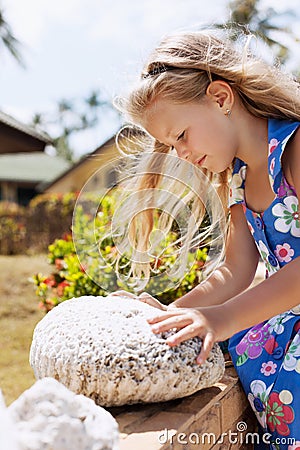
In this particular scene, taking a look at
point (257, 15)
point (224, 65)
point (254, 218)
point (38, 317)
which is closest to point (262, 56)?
point (224, 65)

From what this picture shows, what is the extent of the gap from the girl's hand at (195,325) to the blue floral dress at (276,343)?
0.30 metres

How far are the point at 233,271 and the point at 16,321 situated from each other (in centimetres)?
583

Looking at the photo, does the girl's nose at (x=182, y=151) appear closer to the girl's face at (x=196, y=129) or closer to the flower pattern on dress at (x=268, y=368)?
the girl's face at (x=196, y=129)

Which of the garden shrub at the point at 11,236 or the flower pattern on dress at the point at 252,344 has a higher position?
the flower pattern on dress at the point at 252,344

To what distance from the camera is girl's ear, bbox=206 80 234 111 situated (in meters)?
2.01

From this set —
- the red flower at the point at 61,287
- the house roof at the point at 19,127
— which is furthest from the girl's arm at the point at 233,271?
the house roof at the point at 19,127

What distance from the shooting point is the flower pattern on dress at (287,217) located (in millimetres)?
1968

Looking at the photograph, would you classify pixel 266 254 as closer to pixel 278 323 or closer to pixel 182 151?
pixel 278 323

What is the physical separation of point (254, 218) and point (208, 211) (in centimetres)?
23

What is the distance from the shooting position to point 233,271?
2.21 metres

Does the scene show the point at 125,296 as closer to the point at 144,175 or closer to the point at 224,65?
the point at 144,175

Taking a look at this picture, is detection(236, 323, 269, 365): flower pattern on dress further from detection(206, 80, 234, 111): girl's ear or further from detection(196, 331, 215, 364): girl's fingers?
detection(206, 80, 234, 111): girl's ear

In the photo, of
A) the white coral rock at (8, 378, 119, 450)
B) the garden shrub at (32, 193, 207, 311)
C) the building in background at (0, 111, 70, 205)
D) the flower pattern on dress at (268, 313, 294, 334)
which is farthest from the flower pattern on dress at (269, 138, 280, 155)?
the building in background at (0, 111, 70, 205)

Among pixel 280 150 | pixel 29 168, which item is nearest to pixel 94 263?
pixel 280 150
